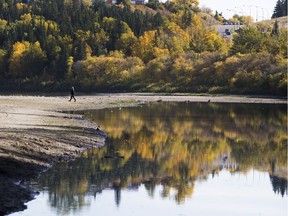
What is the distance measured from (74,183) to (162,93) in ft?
325

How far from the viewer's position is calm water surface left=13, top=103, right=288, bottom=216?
2469 cm

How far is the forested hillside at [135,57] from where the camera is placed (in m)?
126

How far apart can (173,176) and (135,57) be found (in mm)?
128926

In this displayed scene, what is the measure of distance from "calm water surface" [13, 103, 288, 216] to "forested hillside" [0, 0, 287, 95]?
2518 inches

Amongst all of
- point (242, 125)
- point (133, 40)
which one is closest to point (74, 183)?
point (242, 125)

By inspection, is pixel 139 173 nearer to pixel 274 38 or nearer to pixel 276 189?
pixel 276 189

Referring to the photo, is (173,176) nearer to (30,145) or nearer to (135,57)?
(30,145)

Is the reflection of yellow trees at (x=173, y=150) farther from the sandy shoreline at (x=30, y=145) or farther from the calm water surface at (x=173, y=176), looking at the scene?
the sandy shoreline at (x=30, y=145)

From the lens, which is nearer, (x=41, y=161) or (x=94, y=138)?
(x=41, y=161)

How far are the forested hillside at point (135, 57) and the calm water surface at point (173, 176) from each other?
6396 cm

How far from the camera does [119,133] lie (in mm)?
50312

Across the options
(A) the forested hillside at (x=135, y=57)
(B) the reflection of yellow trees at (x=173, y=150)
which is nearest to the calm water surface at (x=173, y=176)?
(B) the reflection of yellow trees at (x=173, y=150)

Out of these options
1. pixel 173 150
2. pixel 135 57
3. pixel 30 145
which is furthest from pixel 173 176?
pixel 135 57

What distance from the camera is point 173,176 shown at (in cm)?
3169
